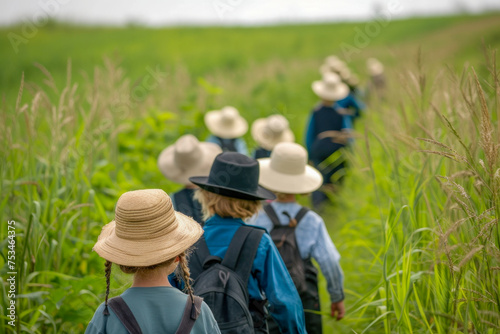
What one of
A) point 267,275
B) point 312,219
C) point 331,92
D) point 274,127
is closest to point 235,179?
point 267,275

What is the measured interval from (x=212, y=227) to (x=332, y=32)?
31.4 meters

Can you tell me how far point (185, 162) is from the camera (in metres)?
3.93

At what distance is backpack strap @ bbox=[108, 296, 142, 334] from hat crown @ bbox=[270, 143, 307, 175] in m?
1.91

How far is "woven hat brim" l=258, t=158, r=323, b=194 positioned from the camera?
330 cm

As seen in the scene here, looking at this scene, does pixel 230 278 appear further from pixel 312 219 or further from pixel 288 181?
pixel 288 181

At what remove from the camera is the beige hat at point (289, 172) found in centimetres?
336

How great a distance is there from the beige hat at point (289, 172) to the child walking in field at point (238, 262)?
0.75 m

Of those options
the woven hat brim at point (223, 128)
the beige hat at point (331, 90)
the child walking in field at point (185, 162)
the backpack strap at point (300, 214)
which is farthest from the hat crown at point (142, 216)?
the beige hat at point (331, 90)

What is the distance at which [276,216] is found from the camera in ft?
10.2

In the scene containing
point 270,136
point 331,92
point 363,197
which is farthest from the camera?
point 331,92

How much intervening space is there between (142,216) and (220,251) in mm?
617

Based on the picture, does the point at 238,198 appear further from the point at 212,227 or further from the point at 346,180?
the point at 346,180

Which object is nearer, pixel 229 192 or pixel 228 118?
pixel 229 192

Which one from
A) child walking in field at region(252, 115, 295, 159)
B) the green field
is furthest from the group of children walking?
child walking in field at region(252, 115, 295, 159)
